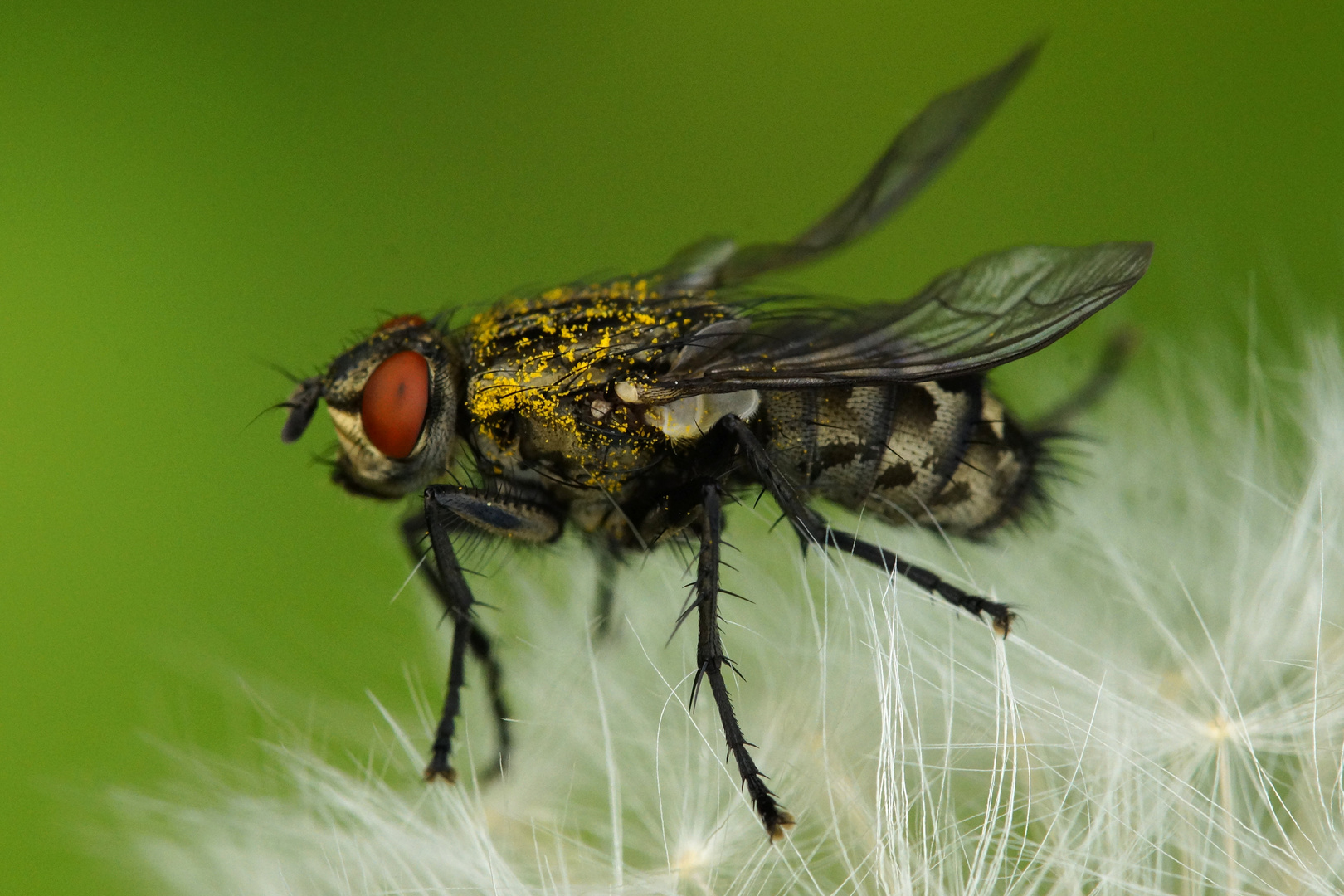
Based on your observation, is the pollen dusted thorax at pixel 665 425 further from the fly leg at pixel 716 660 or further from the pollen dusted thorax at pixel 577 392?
the fly leg at pixel 716 660

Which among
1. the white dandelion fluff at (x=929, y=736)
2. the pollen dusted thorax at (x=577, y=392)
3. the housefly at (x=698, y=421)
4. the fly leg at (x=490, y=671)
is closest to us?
the white dandelion fluff at (x=929, y=736)

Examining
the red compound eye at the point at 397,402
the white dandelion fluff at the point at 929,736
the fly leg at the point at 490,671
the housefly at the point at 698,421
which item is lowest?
the white dandelion fluff at the point at 929,736

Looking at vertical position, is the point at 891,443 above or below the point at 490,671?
above

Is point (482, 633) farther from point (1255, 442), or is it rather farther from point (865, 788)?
point (1255, 442)

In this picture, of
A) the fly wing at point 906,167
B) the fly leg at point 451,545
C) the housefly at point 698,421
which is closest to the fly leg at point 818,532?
the housefly at point 698,421

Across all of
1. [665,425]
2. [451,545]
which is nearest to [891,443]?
[665,425]

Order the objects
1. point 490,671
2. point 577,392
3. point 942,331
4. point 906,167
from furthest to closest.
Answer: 1. point 906,167
2. point 490,671
3. point 577,392
4. point 942,331

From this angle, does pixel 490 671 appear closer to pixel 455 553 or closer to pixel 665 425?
pixel 455 553

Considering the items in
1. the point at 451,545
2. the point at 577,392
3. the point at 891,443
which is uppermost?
the point at 577,392
